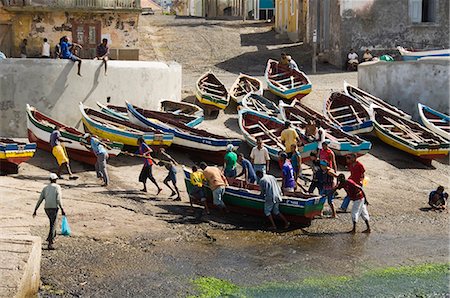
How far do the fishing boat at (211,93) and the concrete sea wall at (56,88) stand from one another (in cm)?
269

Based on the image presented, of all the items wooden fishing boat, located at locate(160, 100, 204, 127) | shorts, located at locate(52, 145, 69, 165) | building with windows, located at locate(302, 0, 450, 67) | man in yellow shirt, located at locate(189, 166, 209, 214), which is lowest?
man in yellow shirt, located at locate(189, 166, 209, 214)

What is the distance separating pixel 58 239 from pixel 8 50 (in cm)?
2057

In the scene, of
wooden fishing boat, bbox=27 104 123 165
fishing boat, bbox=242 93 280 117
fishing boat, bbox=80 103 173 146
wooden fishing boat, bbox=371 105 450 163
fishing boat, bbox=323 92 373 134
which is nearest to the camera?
wooden fishing boat, bbox=27 104 123 165

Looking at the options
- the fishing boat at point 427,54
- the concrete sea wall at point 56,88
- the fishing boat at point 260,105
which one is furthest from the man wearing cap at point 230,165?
the fishing boat at point 427,54

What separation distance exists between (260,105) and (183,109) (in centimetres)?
278

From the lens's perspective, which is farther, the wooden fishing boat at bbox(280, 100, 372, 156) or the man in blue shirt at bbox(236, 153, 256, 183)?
the wooden fishing boat at bbox(280, 100, 372, 156)

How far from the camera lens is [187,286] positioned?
44.0ft

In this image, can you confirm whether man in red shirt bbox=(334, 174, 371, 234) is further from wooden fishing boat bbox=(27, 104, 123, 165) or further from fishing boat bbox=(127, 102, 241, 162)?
wooden fishing boat bbox=(27, 104, 123, 165)

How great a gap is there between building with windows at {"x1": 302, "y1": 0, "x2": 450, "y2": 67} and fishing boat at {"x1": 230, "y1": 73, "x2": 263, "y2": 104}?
822 centimetres

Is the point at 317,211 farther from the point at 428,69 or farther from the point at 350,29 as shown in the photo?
the point at 350,29

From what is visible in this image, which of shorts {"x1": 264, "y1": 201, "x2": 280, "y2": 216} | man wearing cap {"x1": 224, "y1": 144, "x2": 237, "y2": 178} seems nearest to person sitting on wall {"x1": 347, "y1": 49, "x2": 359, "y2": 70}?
man wearing cap {"x1": 224, "y1": 144, "x2": 237, "y2": 178}

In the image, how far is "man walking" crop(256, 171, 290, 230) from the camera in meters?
16.8

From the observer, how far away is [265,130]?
23.4 meters

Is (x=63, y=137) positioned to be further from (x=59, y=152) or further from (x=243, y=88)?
(x=243, y=88)
